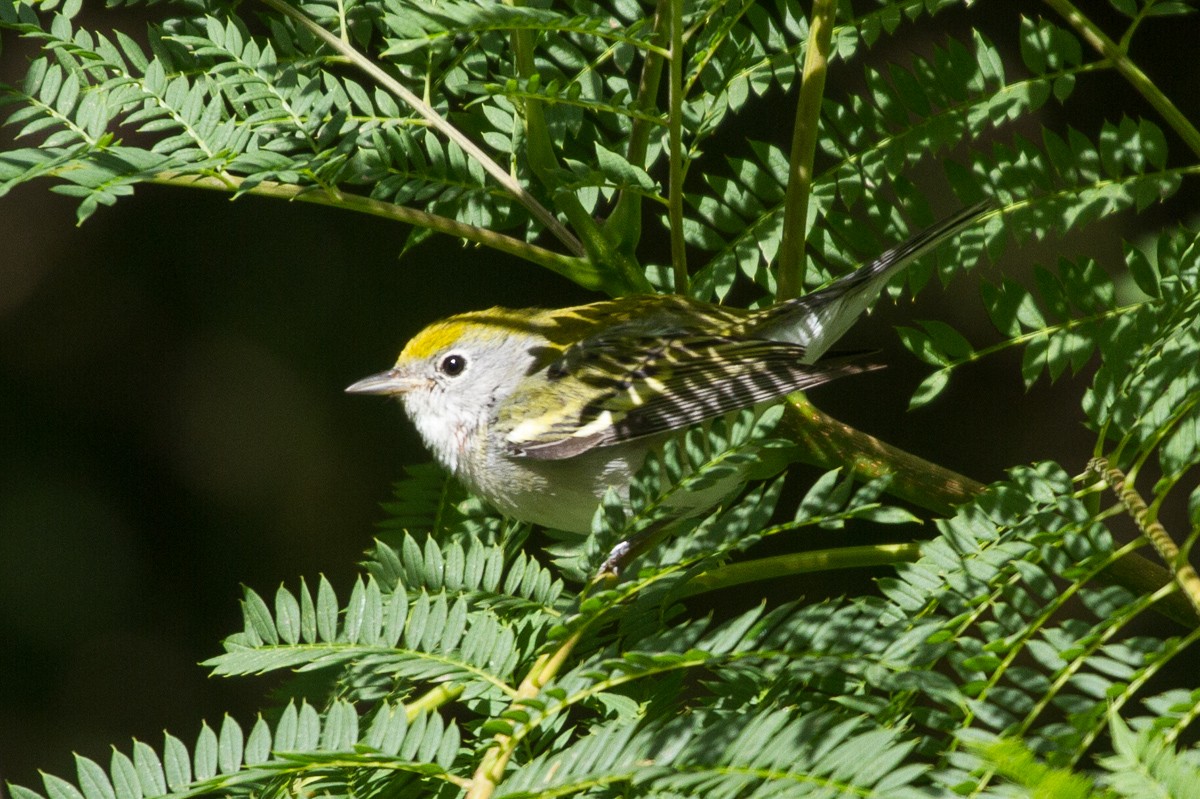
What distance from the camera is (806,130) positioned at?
186 cm

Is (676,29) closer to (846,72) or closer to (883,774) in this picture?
(883,774)

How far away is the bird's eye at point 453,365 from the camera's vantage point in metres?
3.06

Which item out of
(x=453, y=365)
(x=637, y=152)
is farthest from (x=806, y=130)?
(x=453, y=365)

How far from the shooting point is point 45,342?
183 inches

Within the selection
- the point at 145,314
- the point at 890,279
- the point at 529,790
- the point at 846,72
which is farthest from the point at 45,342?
the point at 529,790

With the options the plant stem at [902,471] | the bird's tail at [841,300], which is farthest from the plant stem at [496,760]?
the bird's tail at [841,300]

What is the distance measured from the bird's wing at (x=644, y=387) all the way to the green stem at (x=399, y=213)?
574mm

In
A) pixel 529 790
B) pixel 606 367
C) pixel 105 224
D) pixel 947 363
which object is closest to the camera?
pixel 529 790

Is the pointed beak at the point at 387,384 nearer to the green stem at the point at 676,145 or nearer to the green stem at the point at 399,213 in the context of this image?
the green stem at the point at 399,213

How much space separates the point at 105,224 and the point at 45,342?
551 millimetres

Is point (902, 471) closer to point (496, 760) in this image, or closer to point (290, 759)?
point (496, 760)

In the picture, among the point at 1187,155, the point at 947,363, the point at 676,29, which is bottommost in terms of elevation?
the point at 947,363

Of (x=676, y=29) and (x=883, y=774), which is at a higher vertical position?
(x=676, y=29)

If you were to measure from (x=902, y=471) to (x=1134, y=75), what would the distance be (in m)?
0.78
